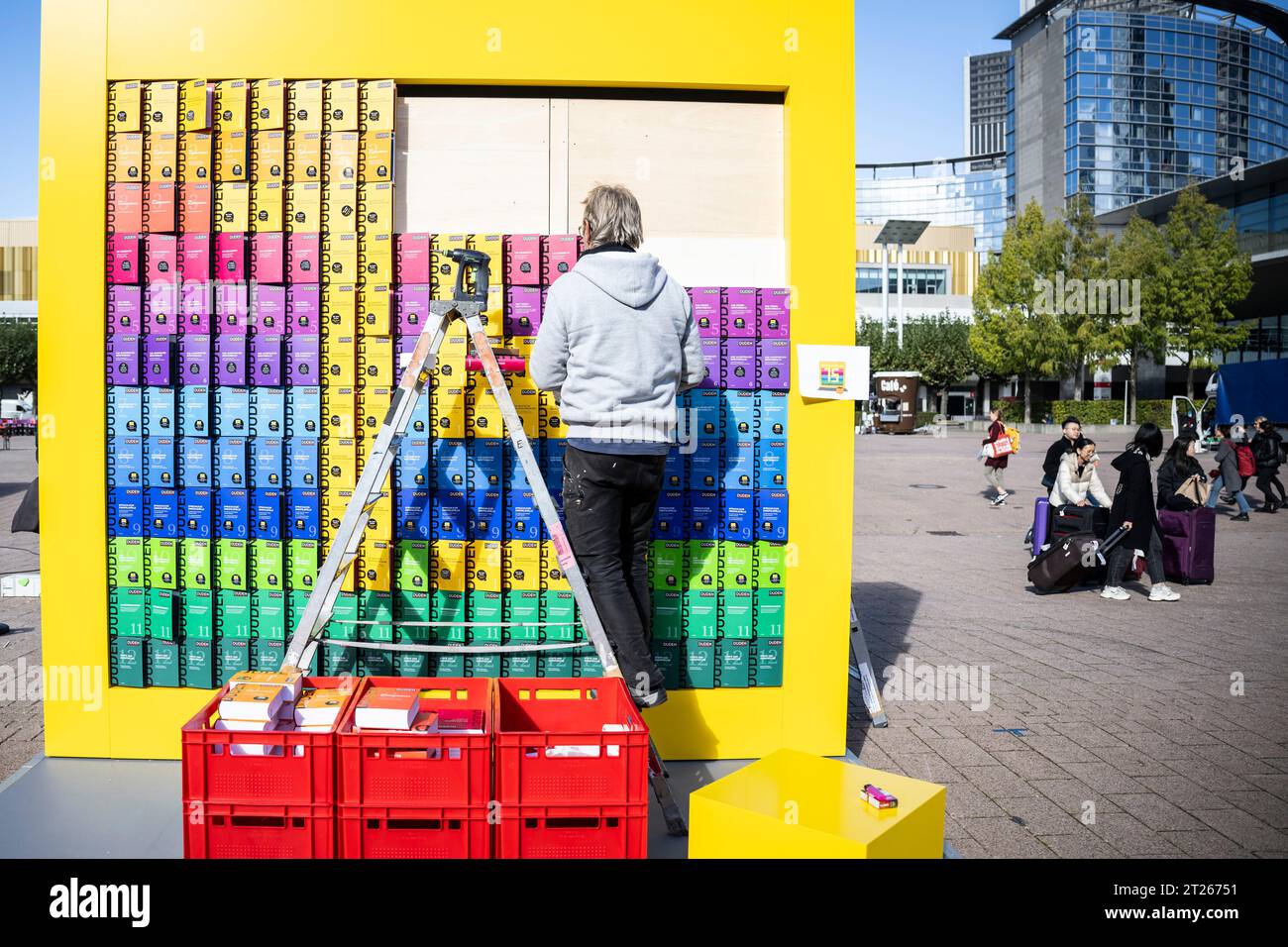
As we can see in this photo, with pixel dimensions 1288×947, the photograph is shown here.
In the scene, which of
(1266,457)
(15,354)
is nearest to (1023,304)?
(1266,457)

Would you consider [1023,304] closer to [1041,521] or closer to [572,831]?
[1041,521]

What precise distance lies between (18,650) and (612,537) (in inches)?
232

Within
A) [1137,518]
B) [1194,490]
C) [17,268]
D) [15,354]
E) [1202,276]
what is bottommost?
[1137,518]

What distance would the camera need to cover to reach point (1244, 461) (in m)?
19.1

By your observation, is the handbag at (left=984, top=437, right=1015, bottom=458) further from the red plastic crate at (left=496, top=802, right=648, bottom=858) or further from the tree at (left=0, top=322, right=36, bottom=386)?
the tree at (left=0, top=322, right=36, bottom=386)

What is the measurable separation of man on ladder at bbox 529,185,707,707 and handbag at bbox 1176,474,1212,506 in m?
10.7

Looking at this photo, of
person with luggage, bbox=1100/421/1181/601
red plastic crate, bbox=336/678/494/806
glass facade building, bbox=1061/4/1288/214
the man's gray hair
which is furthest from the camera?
glass facade building, bbox=1061/4/1288/214

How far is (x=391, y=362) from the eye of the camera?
4.96 metres

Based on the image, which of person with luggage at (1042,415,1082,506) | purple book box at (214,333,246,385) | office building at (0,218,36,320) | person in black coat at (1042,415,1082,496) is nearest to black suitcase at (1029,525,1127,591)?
person with luggage at (1042,415,1082,506)

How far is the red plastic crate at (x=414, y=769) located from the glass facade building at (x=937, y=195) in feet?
509

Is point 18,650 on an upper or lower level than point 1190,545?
lower

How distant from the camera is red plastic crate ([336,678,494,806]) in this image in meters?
3.26

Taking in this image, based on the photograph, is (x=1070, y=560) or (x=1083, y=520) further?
(x=1083, y=520)
